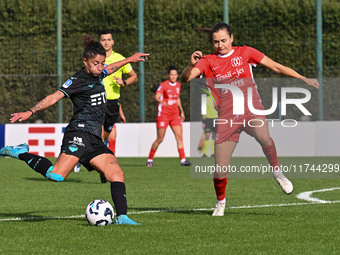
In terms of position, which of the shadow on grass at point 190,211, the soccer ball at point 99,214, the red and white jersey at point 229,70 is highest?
the red and white jersey at point 229,70

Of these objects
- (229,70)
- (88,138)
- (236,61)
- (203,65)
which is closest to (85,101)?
(88,138)

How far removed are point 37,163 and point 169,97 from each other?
32.4ft

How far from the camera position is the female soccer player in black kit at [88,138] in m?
7.39

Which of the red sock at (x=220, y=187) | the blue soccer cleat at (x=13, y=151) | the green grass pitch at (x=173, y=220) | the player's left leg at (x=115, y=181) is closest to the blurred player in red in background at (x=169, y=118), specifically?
the green grass pitch at (x=173, y=220)

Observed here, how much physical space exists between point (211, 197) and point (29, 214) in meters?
2.83

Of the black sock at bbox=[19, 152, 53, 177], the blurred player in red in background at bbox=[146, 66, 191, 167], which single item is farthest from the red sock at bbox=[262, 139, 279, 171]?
the blurred player in red in background at bbox=[146, 66, 191, 167]

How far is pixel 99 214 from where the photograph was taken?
724 cm

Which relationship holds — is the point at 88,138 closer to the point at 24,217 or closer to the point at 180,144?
the point at 24,217

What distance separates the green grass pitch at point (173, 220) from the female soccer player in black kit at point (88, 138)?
46 cm

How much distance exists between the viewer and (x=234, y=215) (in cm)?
814

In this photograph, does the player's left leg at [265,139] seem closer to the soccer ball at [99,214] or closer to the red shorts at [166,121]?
the soccer ball at [99,214]

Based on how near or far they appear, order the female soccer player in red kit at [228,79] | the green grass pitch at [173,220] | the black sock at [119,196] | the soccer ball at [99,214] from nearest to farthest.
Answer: the green grass pitch at [173,220], the soccer ball at [99,214], the black sock at [119,196], the female soccer player in red kit at [228,79]

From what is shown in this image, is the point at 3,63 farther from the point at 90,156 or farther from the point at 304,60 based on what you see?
the point at 90,156

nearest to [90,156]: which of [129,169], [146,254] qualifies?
[146,254]
